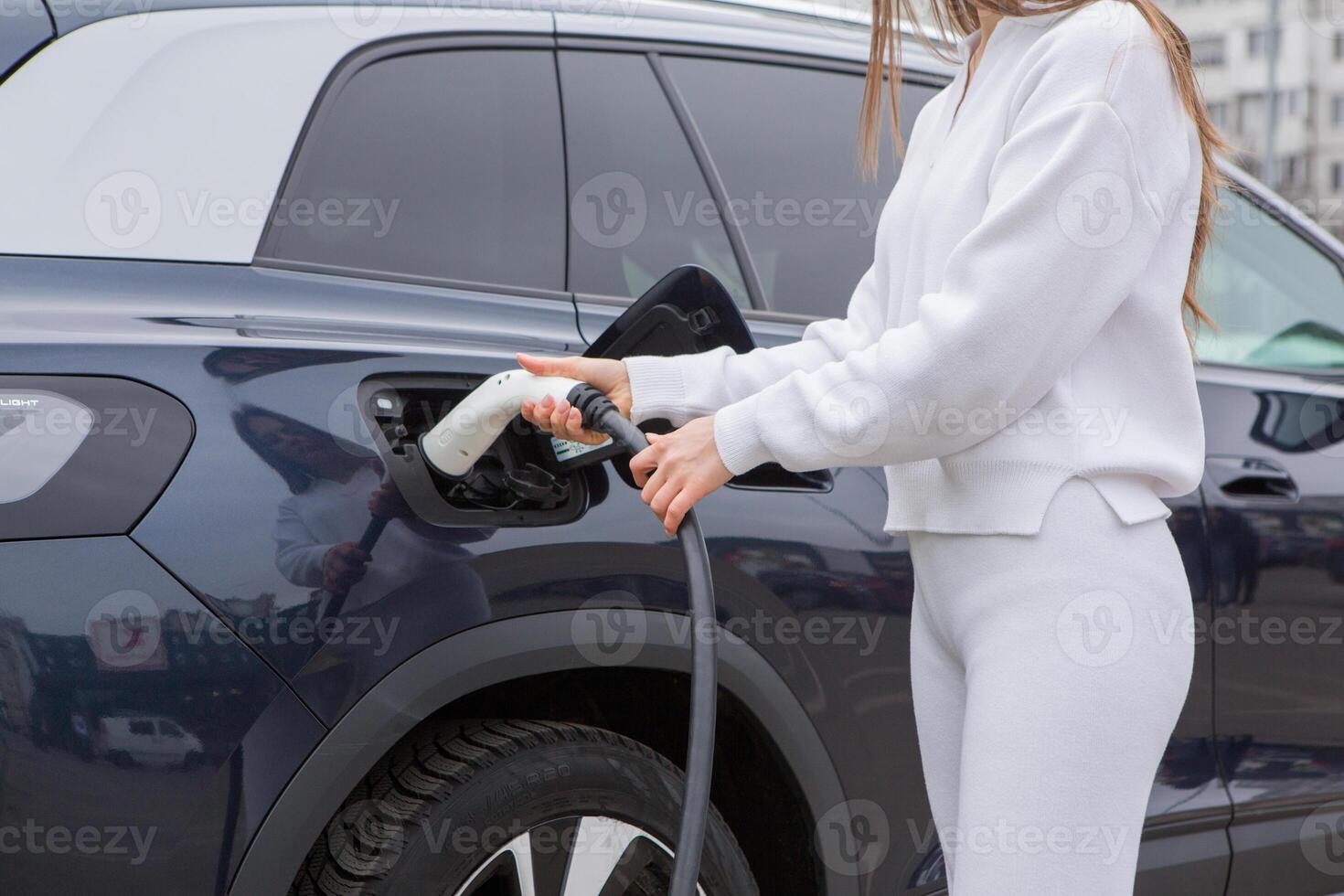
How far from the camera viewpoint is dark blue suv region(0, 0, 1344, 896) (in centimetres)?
149

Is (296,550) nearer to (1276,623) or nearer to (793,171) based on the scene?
(793,171)

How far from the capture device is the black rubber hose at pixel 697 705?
142 centimetres

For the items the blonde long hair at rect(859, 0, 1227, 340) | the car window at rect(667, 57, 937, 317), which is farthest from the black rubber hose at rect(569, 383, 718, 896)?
the car window at rect(667, 57, 937, 317)

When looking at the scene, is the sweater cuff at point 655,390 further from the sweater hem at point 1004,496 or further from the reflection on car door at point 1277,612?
the reflection on car door at point 1277,612

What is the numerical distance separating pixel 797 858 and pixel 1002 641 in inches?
29.7

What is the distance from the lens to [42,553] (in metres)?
1.44

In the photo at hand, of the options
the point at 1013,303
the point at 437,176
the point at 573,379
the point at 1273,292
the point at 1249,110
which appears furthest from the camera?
the point at 1249,110

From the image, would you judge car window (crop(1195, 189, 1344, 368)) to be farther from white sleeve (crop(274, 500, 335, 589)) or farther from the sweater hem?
white sleeve (crop(274, 500, 335, 589))

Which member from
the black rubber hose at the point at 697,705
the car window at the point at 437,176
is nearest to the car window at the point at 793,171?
the car window at the point at 437,176

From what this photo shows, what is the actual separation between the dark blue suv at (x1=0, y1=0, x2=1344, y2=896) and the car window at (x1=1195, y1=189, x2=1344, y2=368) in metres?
0.38

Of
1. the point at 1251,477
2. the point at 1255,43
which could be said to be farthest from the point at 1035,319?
the point at 1255,43

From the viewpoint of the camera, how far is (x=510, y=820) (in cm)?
171

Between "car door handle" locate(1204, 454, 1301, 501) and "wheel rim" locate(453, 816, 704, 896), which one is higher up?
"car door handle" locate(1204, 454, 1301, 501)

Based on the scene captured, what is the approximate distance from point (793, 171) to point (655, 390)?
34.9 inches
